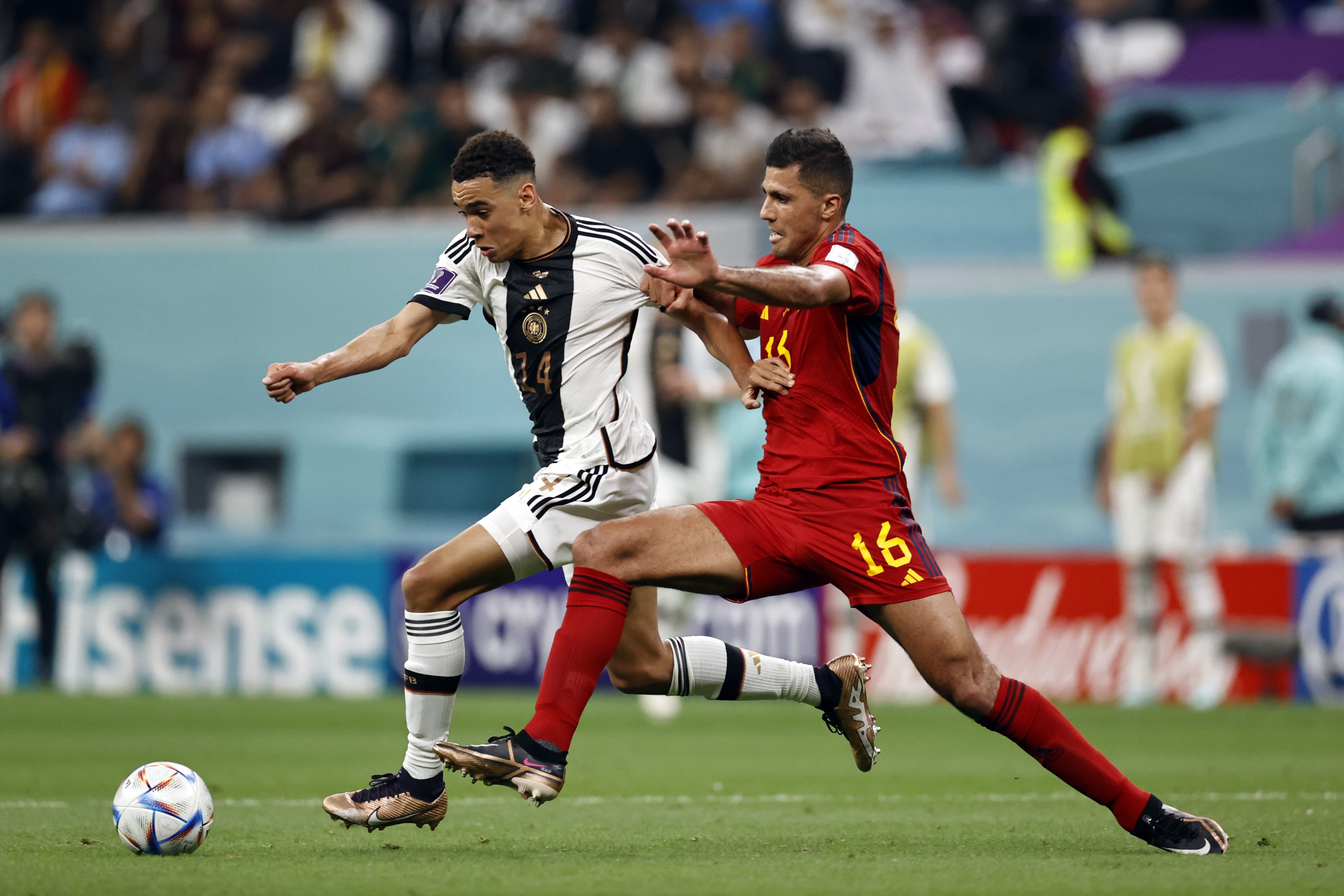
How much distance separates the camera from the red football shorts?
212 inches

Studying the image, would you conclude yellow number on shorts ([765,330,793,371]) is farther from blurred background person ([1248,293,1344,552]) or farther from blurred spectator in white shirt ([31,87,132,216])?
blurred spectator in white shirt ([31,87,132,216])

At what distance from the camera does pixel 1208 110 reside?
55.2ft

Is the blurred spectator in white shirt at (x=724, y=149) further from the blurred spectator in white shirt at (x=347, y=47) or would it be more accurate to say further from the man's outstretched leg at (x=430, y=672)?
the man's outstretched leg at (x=430, y=672)

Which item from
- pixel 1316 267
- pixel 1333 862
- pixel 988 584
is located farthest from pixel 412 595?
pixel 1316 267

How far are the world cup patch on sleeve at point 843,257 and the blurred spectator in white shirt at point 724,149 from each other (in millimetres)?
10492

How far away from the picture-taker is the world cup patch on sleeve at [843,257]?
5.29 metres

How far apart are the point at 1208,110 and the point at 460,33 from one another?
7.53 metres

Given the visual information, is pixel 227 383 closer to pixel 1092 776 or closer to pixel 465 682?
pixel 465 682

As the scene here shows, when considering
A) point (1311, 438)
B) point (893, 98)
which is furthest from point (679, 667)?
point (893, 98)

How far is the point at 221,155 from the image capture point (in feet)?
56.3

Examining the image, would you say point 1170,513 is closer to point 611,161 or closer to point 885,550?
point 611,161

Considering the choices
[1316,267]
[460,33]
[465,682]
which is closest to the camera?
[465,682]

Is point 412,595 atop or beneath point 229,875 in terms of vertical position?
atop

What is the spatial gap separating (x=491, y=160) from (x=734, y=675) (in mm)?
1970
